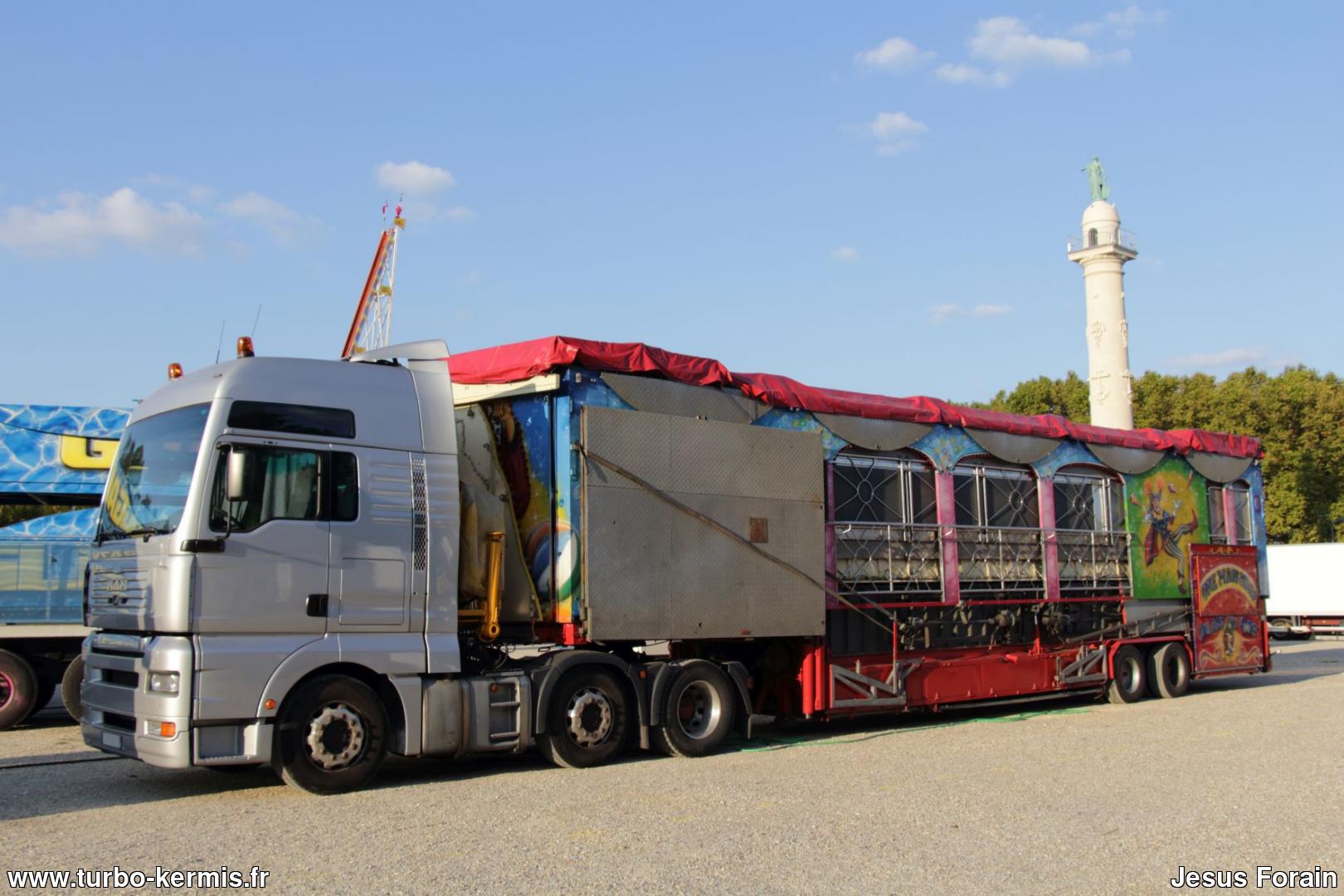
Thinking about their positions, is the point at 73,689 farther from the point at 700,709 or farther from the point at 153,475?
the point at 700,709

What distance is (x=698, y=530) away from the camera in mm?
12312

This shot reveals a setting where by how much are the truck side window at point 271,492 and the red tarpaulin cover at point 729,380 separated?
254cm

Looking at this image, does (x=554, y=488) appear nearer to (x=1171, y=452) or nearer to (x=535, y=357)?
(x=535, y=357)

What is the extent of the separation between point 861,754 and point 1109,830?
4.03 meters

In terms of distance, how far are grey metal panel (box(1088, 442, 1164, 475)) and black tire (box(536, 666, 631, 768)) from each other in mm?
9455

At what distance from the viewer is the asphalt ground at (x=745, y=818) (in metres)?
7.09

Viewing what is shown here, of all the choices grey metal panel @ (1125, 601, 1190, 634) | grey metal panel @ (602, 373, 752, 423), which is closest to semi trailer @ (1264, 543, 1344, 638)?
grey metal panel @ (1125, 601, 1190, 634)

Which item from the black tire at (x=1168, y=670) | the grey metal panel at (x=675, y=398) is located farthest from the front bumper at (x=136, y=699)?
the black tire at (x=1168, y=670)

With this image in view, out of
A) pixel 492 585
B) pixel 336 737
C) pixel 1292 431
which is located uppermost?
pixel 1292 431

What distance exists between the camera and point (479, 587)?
11.2 m

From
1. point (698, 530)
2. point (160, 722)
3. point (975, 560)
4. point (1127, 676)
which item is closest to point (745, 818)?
point (698, 530)

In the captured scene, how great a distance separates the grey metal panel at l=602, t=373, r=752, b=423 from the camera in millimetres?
11984

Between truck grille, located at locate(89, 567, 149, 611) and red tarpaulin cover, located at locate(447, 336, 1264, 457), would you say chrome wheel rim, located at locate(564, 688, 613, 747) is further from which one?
truck grille, located at locate(89, 567, 149, 611)

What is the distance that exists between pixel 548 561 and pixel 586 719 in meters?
1.48
